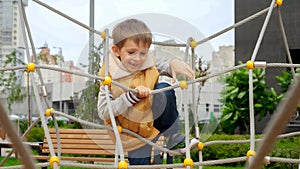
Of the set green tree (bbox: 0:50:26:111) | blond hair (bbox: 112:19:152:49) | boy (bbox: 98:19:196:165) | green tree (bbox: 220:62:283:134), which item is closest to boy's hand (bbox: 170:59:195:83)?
boy (bbox: 98:19:196:165)

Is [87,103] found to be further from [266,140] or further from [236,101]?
[236,101]

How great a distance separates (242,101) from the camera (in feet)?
14.0

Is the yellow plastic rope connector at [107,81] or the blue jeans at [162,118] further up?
the yellow plastic rope connector at [107,81]

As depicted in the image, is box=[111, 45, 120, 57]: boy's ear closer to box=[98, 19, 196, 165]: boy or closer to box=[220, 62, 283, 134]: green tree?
box=[98, 19, 196, 165]: boy

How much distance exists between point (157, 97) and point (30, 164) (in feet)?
2.46

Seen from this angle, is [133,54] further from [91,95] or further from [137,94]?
[91,95]

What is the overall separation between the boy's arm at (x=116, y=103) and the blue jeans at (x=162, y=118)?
6 centimetres

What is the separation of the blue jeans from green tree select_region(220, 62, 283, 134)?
3.06 m

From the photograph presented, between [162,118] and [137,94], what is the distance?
0.28ft

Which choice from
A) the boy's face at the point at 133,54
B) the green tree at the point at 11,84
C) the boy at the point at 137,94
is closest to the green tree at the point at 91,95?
the boy at the point at 137,94

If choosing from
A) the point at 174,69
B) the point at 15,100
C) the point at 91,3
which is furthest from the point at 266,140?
the point at 15,100

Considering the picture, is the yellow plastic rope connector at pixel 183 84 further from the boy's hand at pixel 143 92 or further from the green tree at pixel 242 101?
the green tree at pixel 242 101

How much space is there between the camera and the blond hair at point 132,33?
109cm

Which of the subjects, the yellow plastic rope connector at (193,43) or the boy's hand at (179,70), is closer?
the boy's hand at (179,70)
